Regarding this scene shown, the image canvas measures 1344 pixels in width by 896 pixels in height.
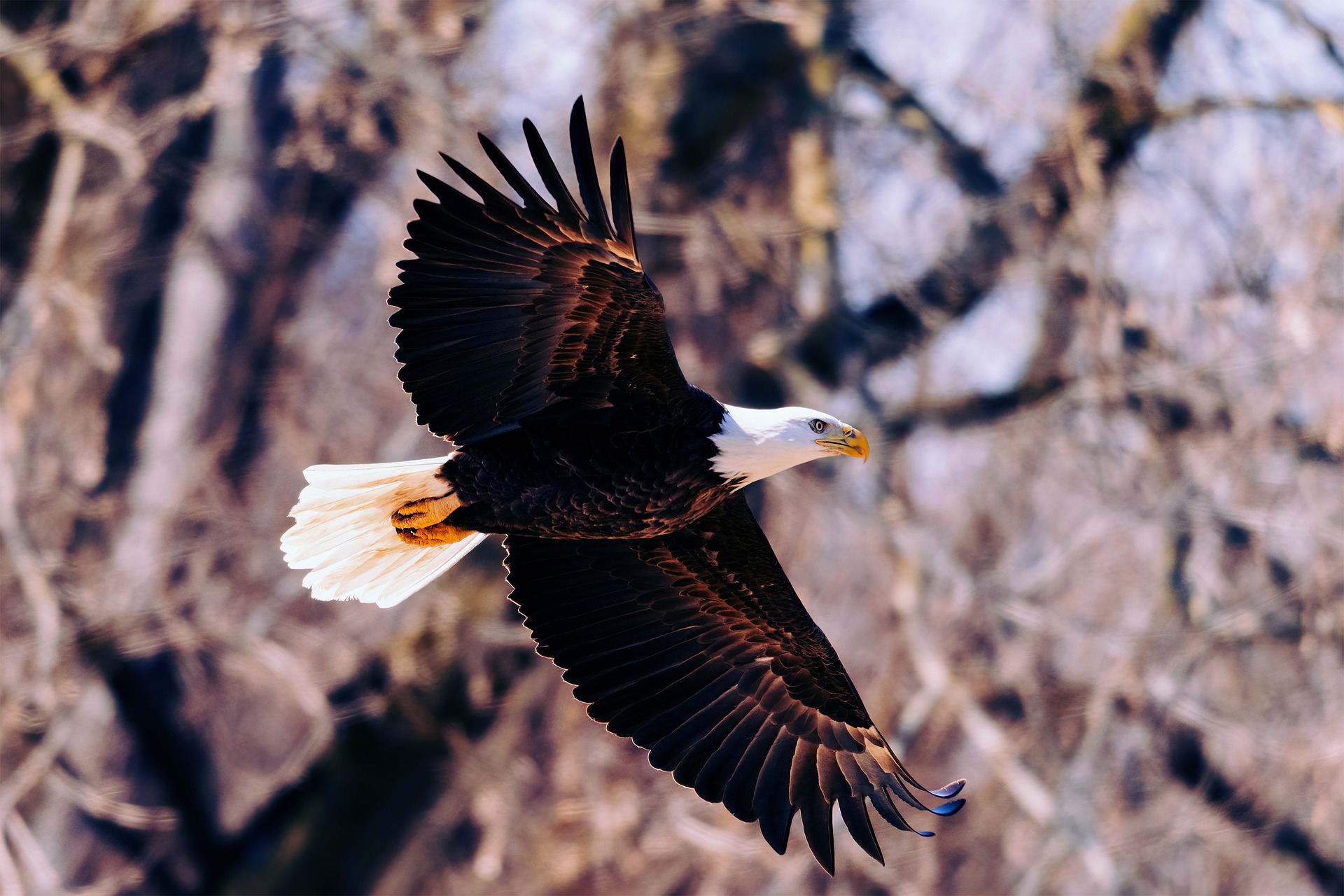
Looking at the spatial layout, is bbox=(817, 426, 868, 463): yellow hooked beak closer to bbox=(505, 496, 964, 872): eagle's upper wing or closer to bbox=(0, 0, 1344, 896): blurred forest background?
bbox=(505, 496, 964, 872): eagle's upper wing

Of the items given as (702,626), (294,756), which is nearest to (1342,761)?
(702,626)

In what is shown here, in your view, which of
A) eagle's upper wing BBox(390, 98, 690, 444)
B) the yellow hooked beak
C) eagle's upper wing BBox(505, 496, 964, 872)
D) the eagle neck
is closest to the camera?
eagle's upper wing BBox(390, 98, 690, 444)

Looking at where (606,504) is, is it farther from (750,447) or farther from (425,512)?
(425,512)

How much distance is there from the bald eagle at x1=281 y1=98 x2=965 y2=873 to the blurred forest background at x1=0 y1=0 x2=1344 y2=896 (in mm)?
3081

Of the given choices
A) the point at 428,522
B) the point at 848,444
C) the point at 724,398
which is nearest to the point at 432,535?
the point at 428,522

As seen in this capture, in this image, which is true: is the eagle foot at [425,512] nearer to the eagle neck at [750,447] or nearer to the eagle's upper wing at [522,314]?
the eagle's upper wing at [522,314]

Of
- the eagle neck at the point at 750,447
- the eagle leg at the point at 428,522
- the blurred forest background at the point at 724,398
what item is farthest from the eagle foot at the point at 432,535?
the blurred forest background at the point at 724,398

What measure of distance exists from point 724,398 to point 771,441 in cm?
404

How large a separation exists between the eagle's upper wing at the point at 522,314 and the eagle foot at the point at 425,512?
0.28 m

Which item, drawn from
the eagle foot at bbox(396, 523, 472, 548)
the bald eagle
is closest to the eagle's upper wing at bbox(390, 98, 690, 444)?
the bald eagle

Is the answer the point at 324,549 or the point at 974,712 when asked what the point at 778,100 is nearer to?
the point at 974,712

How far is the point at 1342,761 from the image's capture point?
7520 millimetres

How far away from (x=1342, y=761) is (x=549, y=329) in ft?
18.1

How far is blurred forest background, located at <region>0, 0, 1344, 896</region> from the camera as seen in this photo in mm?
7629
